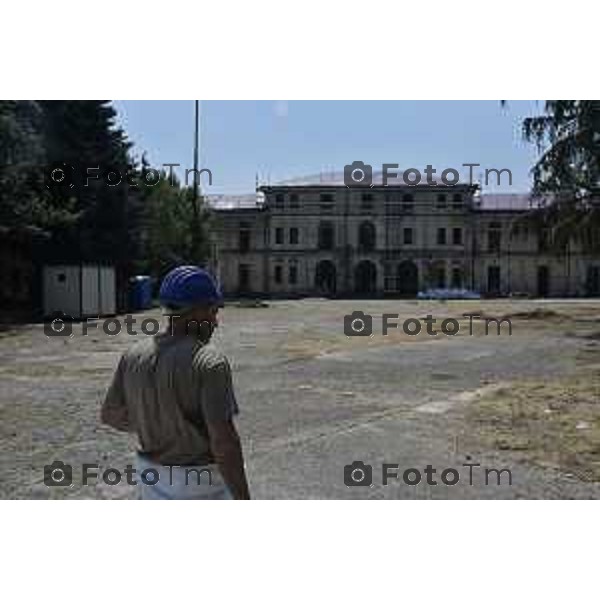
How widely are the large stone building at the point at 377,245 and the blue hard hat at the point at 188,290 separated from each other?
215ft

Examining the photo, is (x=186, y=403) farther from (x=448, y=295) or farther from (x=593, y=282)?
(x=593, y=282)

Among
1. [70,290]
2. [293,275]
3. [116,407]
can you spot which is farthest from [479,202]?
[116,407]

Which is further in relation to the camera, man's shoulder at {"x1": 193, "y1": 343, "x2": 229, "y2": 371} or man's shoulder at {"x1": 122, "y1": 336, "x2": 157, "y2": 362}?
man's shoulder at {"x1": 122, "y1": 336, "x2": 157, "y2": 362}

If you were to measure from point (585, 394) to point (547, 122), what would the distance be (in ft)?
53.9

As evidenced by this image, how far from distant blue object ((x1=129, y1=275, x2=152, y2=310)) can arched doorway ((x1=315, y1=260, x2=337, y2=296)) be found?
33.2m

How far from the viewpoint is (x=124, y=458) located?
27.4ft

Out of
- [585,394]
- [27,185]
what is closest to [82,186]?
[27,185]

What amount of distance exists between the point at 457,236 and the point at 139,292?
37.9 m

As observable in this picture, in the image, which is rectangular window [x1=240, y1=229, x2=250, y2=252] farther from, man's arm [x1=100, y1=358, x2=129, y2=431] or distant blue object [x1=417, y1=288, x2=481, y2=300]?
man's arm [x1=100, y1=358, x2=129, y2=431]

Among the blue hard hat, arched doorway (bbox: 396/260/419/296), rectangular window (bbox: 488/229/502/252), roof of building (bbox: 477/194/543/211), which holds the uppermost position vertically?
roof of building (bbox: 477/194/543/211)

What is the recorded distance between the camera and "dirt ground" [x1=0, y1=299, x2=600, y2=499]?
24.7 feet

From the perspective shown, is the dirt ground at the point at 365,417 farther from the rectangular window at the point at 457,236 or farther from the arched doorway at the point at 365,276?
the arched doorway at the point at 365,276

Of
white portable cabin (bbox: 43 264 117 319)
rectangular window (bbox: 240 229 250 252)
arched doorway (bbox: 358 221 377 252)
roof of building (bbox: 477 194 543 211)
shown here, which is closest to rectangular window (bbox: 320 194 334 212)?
arched doorway (bbox: 358 221 377 252)

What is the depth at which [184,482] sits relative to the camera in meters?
3.84
